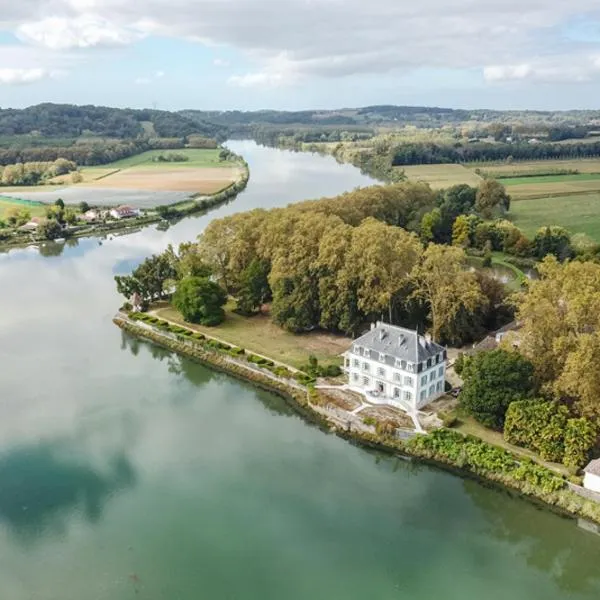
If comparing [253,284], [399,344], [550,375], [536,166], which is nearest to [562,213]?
[536,166]

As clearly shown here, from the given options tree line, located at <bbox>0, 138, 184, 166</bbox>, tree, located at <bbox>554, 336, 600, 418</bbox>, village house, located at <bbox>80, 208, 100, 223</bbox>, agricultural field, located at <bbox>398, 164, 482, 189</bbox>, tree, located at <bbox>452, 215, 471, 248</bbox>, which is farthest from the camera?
tree line, located at <bbox>0, 138, 184, 166</bbox>

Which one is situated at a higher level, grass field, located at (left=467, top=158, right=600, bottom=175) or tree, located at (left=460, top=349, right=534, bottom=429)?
grass field, located at (left=467, top=158, right=600, bottom=175)

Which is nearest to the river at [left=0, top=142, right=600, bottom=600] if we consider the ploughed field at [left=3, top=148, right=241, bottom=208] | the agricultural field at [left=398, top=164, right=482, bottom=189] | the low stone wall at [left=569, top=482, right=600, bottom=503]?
the low stone wall at [left=569, top=482, right=600, bottom=503]

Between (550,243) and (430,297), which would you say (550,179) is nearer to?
(550,243)

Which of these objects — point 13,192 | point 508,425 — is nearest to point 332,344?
point 508,425

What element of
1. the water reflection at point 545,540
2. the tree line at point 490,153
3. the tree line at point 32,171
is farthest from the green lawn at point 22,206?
the water reflection at point 545,540

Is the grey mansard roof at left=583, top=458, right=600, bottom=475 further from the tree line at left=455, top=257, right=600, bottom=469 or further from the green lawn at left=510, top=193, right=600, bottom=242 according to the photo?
the green lawn at left=510, top=193, right=600, bottom=242
